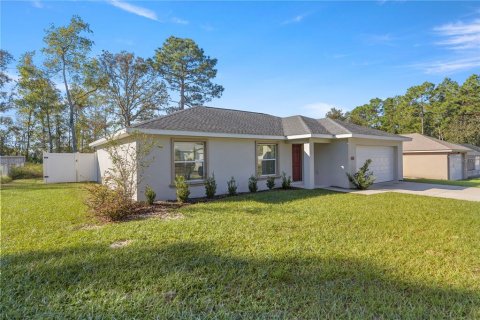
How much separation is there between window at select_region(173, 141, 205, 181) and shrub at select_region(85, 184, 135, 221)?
318 cm

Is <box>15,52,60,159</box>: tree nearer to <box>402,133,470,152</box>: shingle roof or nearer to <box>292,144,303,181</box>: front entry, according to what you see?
<box>292,144,303,181</box>: front entry

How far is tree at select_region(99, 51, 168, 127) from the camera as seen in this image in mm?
27572

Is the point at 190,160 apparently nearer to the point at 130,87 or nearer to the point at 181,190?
the point at 181,190

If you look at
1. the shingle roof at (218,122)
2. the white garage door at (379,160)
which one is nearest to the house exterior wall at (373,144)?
the white garage door at (379,160)

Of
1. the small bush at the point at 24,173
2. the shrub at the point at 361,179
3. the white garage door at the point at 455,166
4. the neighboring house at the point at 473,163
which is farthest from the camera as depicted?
the neighboring house at the point at 473,163

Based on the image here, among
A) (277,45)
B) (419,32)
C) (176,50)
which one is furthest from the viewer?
(176,50)

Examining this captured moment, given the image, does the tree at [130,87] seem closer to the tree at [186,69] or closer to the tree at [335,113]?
the tree at [186,69]

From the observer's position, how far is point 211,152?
434 inches

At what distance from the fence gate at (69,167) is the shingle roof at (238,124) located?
1085 centimetres

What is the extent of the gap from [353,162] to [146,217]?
34.0 feet

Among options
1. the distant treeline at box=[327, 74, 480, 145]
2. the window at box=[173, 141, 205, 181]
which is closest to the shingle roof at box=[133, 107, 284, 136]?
the window at box=[173, 141, 205, 181]

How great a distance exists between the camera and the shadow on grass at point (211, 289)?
9.39ft

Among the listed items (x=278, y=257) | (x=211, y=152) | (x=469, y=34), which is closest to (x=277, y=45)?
(x=211, y=152)

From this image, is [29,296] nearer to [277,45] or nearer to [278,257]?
[278,257]
